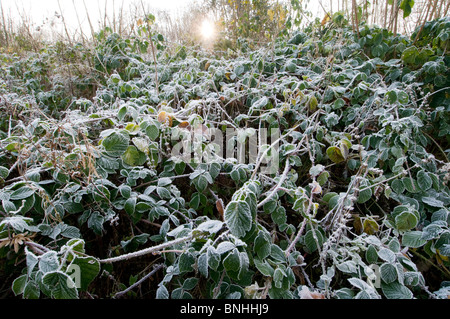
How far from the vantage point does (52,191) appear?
997 mm

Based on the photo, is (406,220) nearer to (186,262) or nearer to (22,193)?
(186,262)

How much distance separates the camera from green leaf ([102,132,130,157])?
38.1 inches

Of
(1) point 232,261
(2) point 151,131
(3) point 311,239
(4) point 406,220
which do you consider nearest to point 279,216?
(3) point 311,239

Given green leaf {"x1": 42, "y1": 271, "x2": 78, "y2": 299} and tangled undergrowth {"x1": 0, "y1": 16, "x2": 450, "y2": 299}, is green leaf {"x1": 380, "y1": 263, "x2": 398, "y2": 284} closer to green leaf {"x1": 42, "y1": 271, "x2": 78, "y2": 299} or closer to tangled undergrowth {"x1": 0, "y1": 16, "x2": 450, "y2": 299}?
tangled undergrowth {"x1": 0, "y1": 16, "x2": 450, "y2": 299}

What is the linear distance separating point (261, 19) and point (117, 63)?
6.69ft

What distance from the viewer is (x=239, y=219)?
29.3 inches

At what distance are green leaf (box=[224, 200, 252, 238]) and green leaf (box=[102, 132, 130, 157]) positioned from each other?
1.68 feet

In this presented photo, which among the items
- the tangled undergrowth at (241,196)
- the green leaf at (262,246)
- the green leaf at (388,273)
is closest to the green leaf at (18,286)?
the tangled undergrowth at (241,196)

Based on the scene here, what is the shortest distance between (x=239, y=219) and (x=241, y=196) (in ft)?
0.25

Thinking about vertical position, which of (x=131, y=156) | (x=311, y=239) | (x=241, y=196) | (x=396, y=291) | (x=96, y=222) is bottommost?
(x=396, y=291)

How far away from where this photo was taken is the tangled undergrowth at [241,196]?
0.80 meters

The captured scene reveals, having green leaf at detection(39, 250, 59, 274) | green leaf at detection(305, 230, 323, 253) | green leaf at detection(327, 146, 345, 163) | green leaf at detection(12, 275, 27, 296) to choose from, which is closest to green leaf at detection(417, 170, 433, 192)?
green leaf at detection(327, 146, 345, 163)
